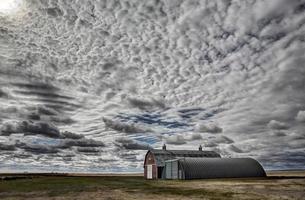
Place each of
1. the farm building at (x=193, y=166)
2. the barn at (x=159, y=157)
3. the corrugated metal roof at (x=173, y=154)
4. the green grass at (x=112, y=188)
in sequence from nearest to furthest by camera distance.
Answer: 1. the green grass at (x=112, y=188)
2. the farm building at (x=193, y=166)
3. the barn at (x=159, y=157)
4. the corrugated metal roof at (x=173, y=154)

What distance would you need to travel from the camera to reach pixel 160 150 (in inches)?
3142

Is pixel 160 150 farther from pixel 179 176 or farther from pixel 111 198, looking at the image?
pixel 111 198

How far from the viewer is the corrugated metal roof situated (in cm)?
7658

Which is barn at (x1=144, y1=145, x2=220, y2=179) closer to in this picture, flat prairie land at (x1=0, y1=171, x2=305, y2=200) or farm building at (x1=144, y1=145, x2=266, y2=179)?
farm building at (x1=144, y1=145, x2=266, y2=179)

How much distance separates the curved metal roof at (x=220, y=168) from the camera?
66.1 metres

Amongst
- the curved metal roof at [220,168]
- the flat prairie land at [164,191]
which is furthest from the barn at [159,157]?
the flat prairie land at [164,191]

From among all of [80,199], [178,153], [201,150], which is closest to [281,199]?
[80,199]

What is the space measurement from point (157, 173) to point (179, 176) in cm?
959

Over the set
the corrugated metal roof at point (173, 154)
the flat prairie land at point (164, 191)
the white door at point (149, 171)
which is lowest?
the flat prairie land at point (164, 191)

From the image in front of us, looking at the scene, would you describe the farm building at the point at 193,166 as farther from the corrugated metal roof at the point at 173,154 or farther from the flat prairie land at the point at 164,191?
the flat prairie land at the point at 164,191

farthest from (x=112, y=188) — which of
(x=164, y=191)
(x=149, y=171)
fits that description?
(x=149, y=171)

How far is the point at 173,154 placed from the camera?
7938 cm

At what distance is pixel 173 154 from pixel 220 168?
42.9 ft

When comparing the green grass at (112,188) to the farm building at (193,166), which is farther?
the farm building at (193,166)
